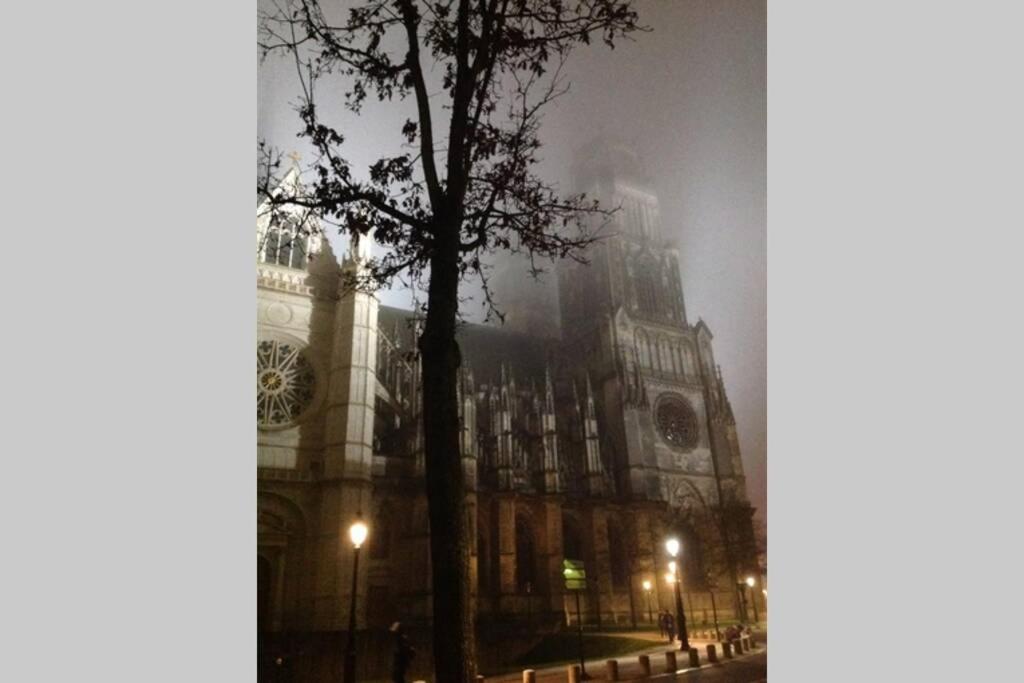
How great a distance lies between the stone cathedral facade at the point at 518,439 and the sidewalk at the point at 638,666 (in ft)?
0.65

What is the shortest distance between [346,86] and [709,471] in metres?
3.43

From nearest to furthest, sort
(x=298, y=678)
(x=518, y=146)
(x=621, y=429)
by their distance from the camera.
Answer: (x=298, y=678) → (x=518, y=146) → (x=621, y=429)

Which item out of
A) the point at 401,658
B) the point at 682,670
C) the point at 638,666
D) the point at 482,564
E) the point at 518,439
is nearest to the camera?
the point at 401,658

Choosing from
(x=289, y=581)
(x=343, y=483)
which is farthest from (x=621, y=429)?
(x=289, y=581)

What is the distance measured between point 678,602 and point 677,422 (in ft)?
3.86

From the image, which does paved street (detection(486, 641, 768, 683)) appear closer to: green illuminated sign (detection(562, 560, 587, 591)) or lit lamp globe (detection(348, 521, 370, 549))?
green illuminated sign (detection(562, 560, 587, 591))

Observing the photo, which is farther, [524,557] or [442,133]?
[442,133]

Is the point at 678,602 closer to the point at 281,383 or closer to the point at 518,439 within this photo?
the point at 518,439

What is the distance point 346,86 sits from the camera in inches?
159

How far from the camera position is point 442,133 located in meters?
4.04

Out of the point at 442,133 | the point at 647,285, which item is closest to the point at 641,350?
the point at 647,285

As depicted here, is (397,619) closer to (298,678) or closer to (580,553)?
(298,678)

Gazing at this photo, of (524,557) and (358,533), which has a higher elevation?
(358,533)

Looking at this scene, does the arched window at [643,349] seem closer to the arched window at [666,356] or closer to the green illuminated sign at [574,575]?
the arched window at [666,356]
